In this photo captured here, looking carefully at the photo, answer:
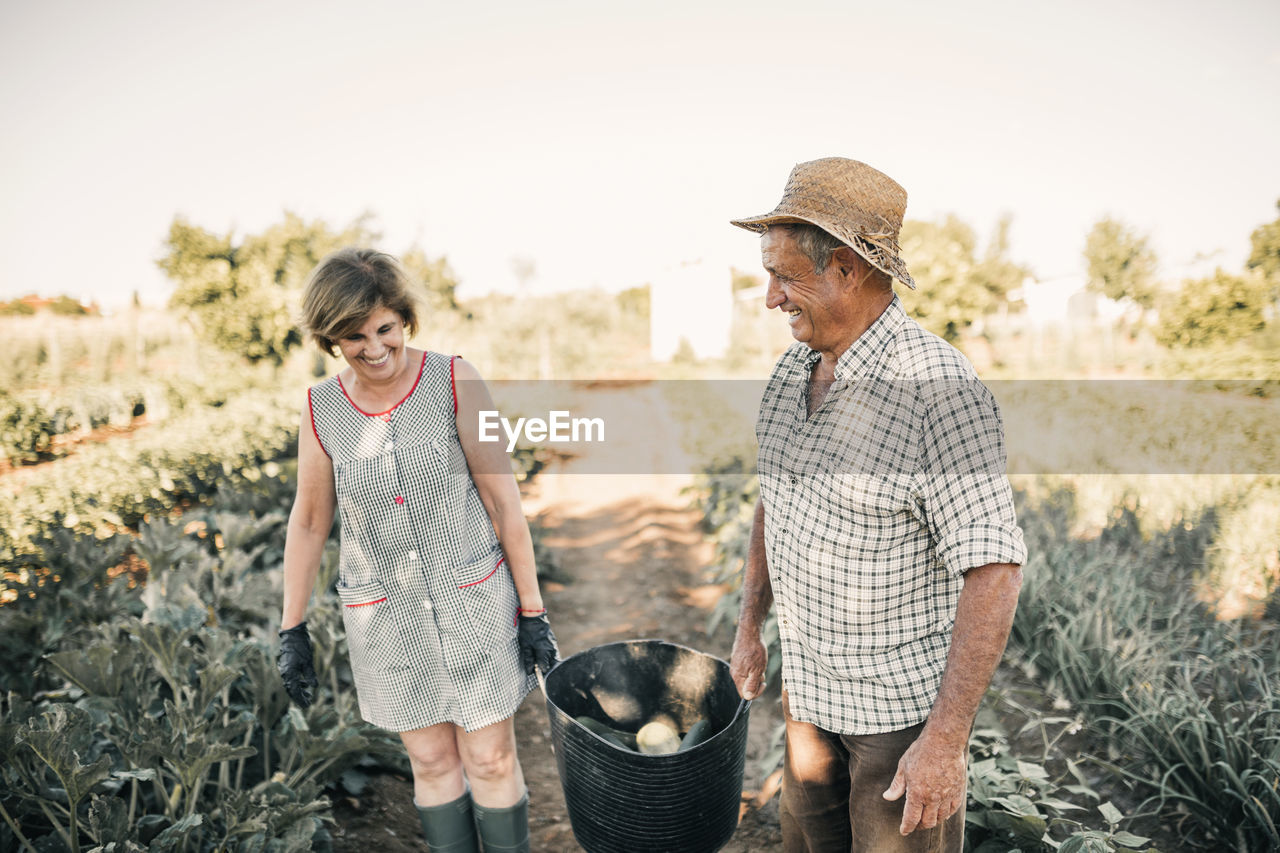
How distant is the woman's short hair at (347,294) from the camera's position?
6.31 ft

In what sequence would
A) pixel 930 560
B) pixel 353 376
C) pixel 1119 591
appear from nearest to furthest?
pixel 930 560 < pixel 353 376 < pixel 1119 591

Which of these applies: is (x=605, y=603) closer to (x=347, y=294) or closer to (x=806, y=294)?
(x=347, y=294)

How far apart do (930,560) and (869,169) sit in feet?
2.59

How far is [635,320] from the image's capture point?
100ft

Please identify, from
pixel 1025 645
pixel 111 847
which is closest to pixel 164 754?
pixel 111 847

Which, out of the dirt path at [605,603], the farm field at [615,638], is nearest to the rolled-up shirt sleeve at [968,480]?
the farm field at [615,638]

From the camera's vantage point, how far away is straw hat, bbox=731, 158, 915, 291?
58.7 inches

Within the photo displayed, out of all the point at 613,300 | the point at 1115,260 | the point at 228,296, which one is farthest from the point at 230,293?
the point at 1115,260

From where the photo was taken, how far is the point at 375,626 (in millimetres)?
2121

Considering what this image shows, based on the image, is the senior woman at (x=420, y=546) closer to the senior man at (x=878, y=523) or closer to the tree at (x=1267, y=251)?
the senior man at (x=878, y=523)

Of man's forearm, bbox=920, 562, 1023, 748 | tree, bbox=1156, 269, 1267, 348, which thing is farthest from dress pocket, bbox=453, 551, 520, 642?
tree, bbox=1156, 269, 1267, 348

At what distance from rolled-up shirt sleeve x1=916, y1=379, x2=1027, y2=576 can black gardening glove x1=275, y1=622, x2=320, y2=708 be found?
71.0 inches

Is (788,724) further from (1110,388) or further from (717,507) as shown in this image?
(1110,388)

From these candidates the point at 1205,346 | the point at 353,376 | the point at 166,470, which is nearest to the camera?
the point at 353,376
